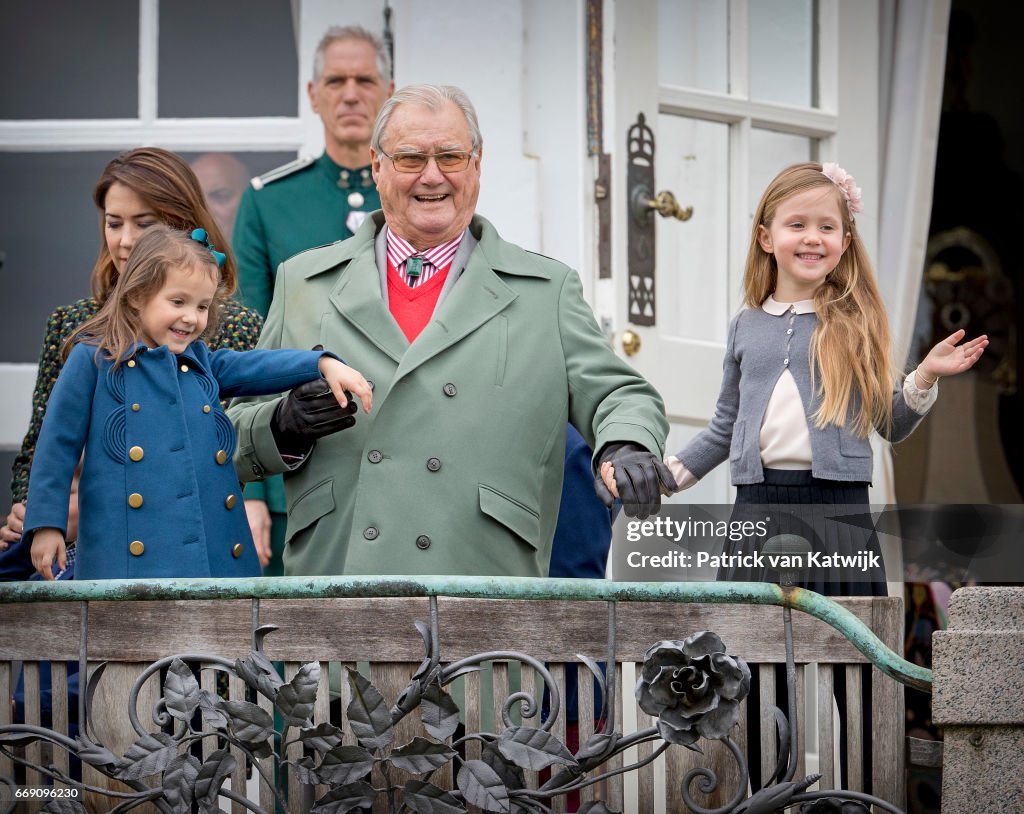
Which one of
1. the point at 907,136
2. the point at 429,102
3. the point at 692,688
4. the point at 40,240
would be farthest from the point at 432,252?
the point at 907,136

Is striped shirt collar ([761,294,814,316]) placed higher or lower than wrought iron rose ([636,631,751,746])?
higher

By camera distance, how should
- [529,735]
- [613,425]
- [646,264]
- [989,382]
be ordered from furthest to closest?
1. [989,382]
2. [646,264]
3. [613,425]
4. [529,735]

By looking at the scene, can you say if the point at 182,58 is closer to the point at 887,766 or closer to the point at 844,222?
the point at 844,222

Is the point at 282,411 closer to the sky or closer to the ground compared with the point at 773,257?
closer to the ground

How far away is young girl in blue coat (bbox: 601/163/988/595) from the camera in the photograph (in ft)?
13.4

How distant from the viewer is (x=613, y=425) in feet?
12.8

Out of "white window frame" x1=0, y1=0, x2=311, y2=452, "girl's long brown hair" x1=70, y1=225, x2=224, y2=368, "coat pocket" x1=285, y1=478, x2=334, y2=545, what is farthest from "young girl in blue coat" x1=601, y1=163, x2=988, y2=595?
"white window frame" x1=0, y1=0, x2=311, y2=452

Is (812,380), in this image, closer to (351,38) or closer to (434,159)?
(434,159)

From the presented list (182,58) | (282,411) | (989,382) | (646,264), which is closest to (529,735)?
(282,411)

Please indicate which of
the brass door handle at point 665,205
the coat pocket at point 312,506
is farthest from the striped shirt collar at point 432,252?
the brass door handle at point 665,205

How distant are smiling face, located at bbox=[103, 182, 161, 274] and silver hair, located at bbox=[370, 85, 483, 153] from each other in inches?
24.1

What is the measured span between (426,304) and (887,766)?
145cm

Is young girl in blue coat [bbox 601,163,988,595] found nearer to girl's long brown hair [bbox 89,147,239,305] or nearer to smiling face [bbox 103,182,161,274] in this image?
girl's long brown hair [bbox 89,147,239,305]

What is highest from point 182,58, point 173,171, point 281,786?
point 182,58
